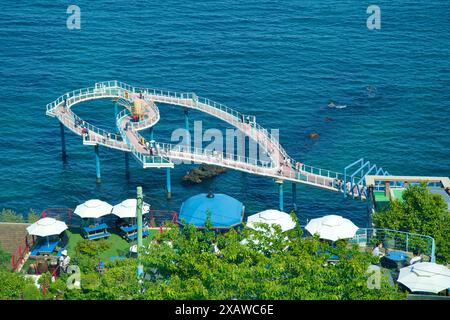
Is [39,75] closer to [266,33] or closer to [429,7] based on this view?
[266,33]

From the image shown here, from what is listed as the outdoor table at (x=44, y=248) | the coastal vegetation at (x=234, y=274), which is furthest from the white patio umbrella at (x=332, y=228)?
the outdoor table at (x=44, y=248)

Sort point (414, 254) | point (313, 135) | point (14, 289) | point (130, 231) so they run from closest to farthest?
point (14, 289) → point (414, 254) → point (130, 231) → point (313, 135)

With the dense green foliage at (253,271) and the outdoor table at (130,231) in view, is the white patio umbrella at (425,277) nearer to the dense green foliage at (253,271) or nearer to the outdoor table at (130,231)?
the dense green foliage at (253,271)

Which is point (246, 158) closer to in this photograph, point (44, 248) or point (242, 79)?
point (44, 248)

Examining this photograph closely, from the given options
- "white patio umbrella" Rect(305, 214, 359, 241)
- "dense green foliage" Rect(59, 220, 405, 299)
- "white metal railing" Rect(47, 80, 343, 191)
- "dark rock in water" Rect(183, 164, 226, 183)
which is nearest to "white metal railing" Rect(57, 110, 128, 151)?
"white metal railing" Rect(47, 80, 343, 191)

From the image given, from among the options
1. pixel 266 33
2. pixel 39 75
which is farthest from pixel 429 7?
pixel 39 75

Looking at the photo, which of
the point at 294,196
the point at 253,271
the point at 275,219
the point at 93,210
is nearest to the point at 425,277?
the point at 253,271
